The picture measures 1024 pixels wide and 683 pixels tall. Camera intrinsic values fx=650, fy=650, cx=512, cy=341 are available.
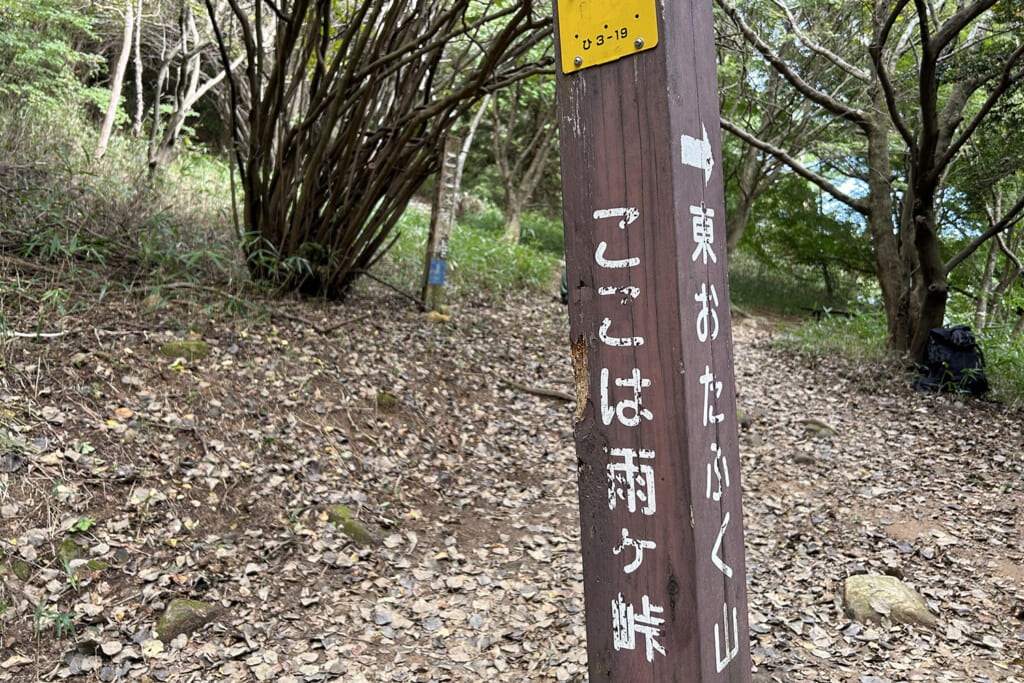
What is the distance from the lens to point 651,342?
1552mm

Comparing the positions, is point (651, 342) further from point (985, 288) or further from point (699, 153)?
point (985, 288)

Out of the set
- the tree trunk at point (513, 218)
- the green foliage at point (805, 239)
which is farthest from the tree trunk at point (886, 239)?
the tree trunk at point (513, 218)

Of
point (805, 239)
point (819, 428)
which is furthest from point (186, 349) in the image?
point (805, 239)

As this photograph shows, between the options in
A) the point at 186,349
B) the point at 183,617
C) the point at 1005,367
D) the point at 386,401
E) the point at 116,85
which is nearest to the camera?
the point at 183,617

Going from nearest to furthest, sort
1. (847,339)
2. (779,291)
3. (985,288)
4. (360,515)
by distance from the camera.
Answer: (360,515) < (847,339) < (985,288) < (779,291)

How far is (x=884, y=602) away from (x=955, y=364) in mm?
4560

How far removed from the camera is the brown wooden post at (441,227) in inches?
287

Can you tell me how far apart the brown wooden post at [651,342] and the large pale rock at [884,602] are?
6.61 ft

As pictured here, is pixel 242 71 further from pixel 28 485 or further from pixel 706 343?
pixel 706 343

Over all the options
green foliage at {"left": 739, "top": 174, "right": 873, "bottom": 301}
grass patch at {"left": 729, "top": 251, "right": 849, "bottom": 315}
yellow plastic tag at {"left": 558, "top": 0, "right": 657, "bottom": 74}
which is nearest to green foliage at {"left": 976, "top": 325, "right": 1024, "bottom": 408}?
green foliage at {"left": 739, "top": 174, "right": 873, "bottom": 301}

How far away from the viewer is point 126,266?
17.2 ft

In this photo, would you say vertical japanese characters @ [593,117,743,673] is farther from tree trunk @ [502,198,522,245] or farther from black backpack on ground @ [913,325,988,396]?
tree trunk @ [502,198,522,245]

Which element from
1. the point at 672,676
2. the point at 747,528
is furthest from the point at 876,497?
the point at 672,676

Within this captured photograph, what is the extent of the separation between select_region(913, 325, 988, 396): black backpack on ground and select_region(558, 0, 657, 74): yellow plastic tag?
6.64 metres
